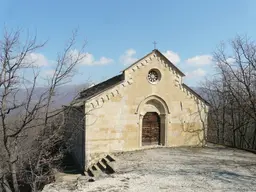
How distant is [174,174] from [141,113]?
6.33 metres

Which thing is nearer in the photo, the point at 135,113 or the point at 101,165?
the point at 101,165

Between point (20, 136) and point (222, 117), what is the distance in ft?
80.6

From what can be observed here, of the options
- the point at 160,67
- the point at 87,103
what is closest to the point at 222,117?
the point at 160,67

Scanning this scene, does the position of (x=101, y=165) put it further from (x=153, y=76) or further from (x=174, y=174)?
(x=153, y=76)

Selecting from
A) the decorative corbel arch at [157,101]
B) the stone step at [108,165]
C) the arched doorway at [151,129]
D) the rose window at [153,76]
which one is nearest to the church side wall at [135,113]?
the decorative corbel arch at [157,101]

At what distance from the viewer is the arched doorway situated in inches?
710

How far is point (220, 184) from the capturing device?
10.4m

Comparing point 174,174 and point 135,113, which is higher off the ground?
point 135,113

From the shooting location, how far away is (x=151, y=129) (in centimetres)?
1831

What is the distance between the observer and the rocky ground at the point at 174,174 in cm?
1027

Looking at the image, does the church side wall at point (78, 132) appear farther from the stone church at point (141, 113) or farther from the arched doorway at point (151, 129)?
the arched doorway at point (151, 129)

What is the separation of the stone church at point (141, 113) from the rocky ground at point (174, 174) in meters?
1.52

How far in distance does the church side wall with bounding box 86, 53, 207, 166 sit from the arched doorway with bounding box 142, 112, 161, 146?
76 centimetres

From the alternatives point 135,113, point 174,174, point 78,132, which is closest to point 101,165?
point 78,132
